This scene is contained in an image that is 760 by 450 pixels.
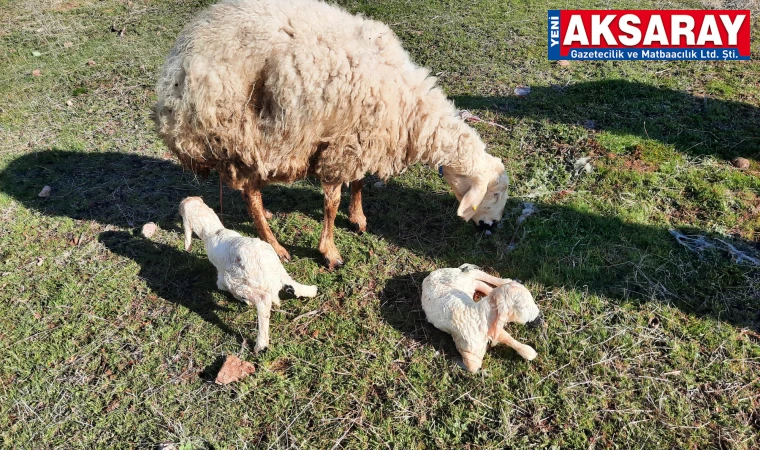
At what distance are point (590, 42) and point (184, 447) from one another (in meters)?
8.05

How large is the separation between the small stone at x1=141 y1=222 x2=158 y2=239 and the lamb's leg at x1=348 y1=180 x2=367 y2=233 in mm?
2039

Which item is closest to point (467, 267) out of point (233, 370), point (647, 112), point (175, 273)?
point (233, 370)

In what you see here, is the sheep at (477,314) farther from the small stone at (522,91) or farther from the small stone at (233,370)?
the small stone at (522,91)

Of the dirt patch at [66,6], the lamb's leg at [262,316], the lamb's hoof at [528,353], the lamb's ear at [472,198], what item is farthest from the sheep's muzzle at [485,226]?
the dirt patch at [66,6]

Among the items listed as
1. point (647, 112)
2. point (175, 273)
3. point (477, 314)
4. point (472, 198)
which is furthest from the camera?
point (647, 112)

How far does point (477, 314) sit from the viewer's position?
311cm

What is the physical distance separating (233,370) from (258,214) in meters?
1.48

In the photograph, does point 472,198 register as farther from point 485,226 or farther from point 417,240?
point 417,240

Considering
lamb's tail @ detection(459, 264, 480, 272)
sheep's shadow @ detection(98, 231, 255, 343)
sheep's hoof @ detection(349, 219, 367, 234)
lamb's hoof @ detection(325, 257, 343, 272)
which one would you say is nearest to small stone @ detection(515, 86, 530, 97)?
sheep's hoof @ detection(349, 219, 367, 234)

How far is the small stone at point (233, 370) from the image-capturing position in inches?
127

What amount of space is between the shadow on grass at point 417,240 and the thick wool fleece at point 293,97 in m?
0.96

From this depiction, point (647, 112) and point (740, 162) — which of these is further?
point (647, 112)

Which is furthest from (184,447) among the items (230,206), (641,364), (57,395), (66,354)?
(641,364)

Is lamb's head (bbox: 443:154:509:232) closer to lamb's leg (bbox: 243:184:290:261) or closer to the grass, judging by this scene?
the grass
